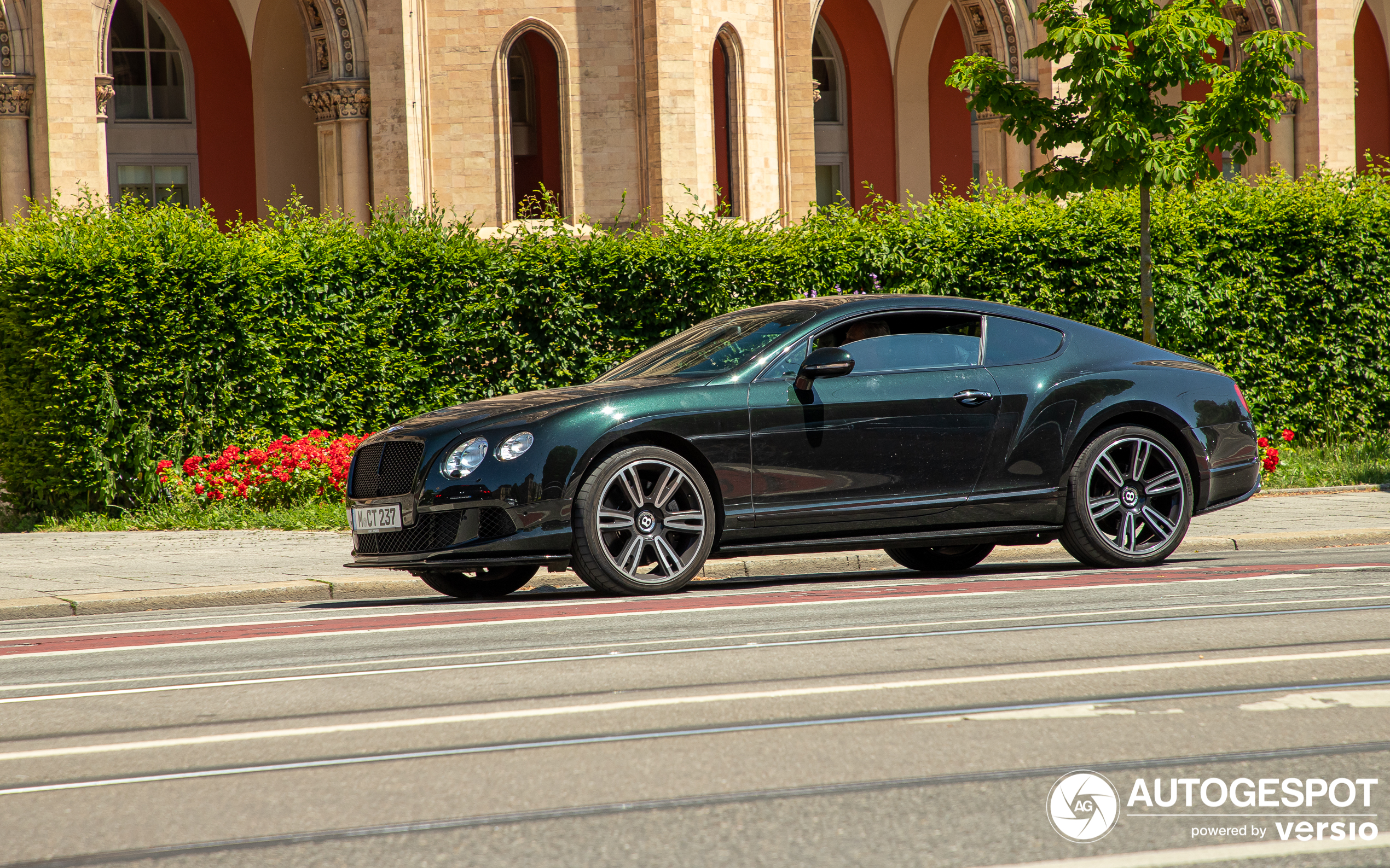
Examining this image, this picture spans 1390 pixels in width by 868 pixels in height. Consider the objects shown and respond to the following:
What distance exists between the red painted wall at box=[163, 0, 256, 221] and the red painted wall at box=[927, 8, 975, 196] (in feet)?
48.7

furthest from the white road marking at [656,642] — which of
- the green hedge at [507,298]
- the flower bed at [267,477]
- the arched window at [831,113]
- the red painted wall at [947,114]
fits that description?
the red painted wall at [947,114]

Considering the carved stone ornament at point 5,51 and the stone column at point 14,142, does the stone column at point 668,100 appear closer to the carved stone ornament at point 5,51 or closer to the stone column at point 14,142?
the stone column at point 14,142

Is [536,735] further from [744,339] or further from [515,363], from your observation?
[515,363]

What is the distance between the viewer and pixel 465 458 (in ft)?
24.7

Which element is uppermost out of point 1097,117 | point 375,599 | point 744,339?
point 1097,117

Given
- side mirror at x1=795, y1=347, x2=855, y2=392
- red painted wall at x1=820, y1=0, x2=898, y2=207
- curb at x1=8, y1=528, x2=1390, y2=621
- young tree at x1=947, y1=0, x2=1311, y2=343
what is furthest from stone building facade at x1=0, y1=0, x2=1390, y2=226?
side mirror at x1=795, y1=347, x2=855, y2=392

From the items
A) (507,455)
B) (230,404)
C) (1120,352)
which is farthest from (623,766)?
(230,404)

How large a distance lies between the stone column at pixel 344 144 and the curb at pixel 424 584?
625 inches

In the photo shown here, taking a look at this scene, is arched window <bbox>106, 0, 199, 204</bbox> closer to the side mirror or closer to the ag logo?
the side mirror

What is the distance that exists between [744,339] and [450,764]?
14.8 ft

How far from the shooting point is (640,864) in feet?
10.5

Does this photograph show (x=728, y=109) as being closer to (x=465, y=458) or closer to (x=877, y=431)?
(x=877, y=431)

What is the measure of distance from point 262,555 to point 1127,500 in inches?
230

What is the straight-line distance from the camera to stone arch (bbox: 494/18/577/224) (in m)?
23.6
